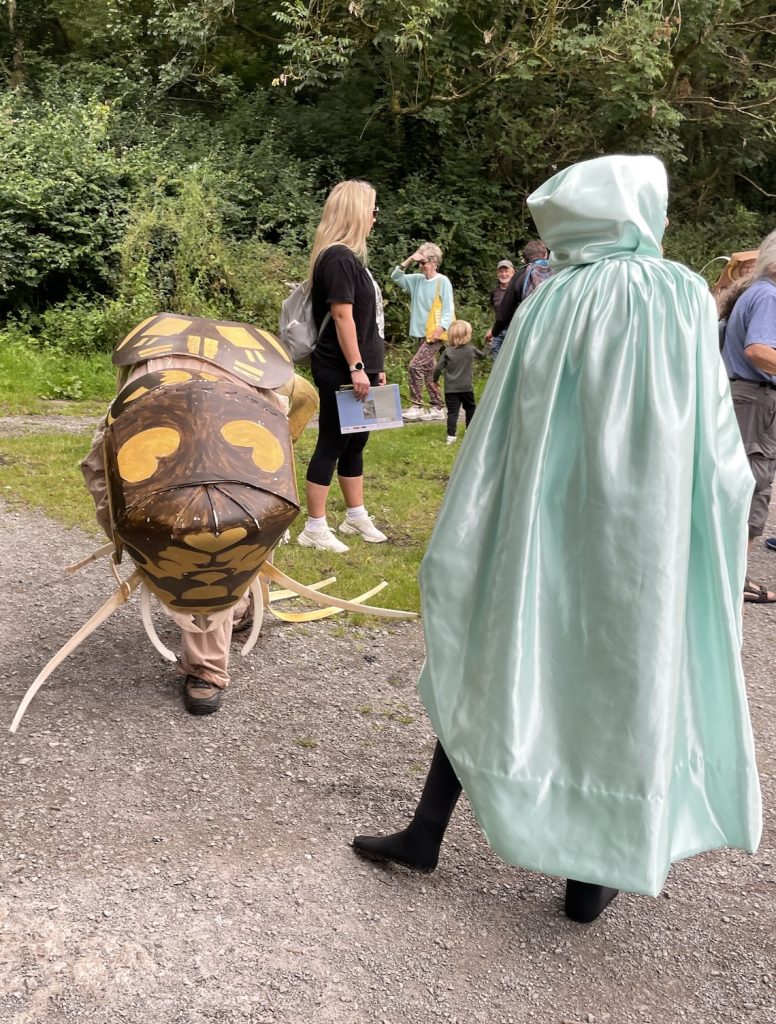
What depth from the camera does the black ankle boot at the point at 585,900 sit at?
2.40 m

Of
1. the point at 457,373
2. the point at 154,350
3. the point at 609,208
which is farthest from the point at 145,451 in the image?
the point at 457,373

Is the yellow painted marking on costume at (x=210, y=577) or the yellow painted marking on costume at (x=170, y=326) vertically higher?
the yellow painted marking on costume at (x=170, y=326)

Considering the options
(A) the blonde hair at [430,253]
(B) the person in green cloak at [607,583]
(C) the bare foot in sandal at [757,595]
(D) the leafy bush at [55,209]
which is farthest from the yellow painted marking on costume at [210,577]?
(D) the leafy bush at [55,209]

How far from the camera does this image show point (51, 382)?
9000mm

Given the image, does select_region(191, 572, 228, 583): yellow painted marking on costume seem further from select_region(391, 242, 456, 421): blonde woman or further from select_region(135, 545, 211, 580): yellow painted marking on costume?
select_region(391, 242, 456, 421): blonde woman

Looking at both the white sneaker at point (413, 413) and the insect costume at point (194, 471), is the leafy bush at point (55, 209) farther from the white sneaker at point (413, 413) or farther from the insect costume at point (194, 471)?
the insect costume at point (194, 471)

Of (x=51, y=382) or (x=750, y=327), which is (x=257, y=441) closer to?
(x=750, y=327)

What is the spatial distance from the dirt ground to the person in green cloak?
37 cm

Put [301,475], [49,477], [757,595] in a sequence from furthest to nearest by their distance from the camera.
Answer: [301,475] → [49,477] → [757,595]

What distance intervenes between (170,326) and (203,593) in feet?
3.30

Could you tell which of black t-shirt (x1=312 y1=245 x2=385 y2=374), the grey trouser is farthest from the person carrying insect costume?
the grey trouser

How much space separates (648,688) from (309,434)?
6.06 meters

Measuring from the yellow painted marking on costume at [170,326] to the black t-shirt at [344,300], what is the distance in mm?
1429

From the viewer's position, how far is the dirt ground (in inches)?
84.7
